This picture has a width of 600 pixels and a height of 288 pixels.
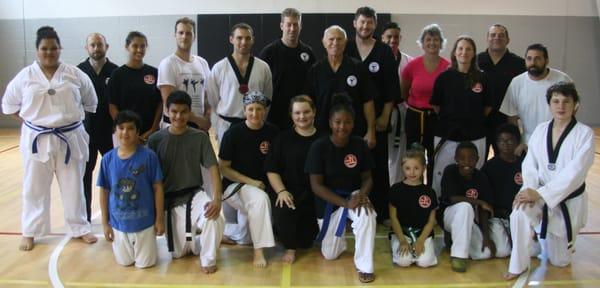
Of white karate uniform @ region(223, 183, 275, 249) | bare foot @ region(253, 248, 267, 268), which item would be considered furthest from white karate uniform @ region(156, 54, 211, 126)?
bare foot @ region(253, 248, 267, 268)

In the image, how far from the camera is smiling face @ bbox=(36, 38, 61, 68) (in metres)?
3.85

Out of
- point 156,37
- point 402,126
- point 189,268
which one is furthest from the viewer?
point 156,37

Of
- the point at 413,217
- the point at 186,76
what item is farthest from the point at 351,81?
the point at 186,76

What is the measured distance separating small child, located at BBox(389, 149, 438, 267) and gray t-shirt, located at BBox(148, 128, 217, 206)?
53.3 inches

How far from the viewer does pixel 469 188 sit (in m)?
3.81

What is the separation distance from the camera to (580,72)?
11.3 metres

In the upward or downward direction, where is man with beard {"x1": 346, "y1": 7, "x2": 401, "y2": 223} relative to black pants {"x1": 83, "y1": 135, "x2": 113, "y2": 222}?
upward

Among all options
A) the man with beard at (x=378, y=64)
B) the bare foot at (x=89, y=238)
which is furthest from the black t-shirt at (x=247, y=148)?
the bare foot at (x=89, y=238)

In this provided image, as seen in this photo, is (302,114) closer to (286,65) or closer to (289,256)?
(286,65)

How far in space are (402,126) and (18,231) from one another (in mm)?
3462

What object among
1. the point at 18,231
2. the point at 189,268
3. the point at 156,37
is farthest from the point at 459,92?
the point at 156,37

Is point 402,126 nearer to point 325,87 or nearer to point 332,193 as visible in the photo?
point 325,87

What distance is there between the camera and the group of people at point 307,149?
3559mm

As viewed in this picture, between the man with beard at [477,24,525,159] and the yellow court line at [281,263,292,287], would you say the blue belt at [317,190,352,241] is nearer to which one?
the yellow court line at [281,263,292,287]
